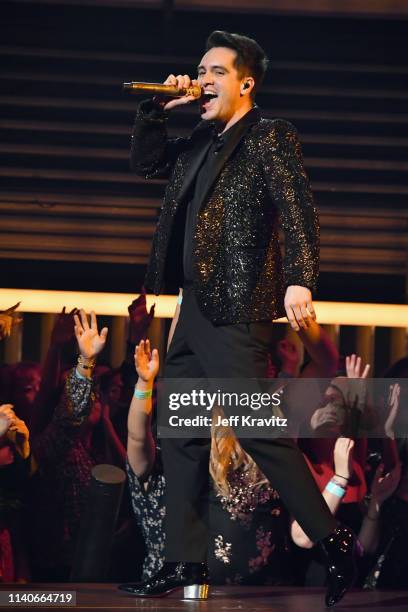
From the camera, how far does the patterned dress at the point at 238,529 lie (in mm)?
3818

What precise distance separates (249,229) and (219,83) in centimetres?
40

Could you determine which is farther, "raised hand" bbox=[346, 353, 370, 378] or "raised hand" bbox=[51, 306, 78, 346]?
"raised hand" bbox=[51, 306, 78, 346]

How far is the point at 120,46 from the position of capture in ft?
16.5

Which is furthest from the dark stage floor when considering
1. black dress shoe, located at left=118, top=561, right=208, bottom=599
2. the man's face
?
the man's face

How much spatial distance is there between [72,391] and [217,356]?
1259 millimetres

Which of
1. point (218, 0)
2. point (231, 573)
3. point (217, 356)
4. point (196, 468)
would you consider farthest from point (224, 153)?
point (218, 0)

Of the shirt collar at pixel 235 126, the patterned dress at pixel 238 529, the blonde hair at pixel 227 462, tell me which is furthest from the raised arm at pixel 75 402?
the shirt collar at pixel 235 126

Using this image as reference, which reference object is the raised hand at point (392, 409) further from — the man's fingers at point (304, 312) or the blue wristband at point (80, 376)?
the man's fingers at point (304, 312)

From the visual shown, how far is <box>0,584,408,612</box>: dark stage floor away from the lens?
9.78 ft

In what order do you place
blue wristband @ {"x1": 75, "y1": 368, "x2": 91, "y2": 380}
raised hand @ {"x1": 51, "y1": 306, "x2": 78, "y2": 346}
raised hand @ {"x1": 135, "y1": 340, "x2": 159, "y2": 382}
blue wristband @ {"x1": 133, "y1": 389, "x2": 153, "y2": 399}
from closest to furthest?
1. raised hand @ {"x1": 135, "y1": 340, "x2": 159, "y2": 382}
2. blue wristband @ {"x1": 133, "y1": 389, "x2": 153, "y2": 399}
3. blue wristband @ {"x1": 75, "y1": 368, "x2": 91, "y2": 380}
4. raised hand @ {"x1": 51, "y1": 306, "x2": 78, "y2": 346}

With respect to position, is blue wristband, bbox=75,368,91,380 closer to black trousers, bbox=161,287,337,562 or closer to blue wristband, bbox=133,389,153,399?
blue wristband, bbox=133,389,153,399

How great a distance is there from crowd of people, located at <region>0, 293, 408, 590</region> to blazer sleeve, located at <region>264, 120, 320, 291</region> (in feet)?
2.54

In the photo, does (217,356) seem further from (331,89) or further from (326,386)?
(331,89)

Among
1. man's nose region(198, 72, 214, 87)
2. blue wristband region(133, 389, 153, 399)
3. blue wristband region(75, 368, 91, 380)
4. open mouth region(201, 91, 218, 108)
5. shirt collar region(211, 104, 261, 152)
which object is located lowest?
blue wristband region(133, 389, 153, 399)
